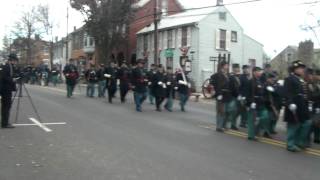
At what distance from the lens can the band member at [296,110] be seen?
11.5 m

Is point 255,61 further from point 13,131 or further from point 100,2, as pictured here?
point 13,131

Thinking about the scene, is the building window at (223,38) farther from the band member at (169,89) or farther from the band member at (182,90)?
the band member at (182,90)

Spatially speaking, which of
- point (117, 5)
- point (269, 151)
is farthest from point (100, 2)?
point (269, 151)

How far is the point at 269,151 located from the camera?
11328 millimetres

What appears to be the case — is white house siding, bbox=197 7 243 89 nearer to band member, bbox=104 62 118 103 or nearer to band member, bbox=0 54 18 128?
band member, bbox=104 62 118 103

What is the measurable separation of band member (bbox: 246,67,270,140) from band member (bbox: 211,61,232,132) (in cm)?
98

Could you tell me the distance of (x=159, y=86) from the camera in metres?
20.3

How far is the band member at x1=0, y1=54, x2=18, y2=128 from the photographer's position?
14094 mm

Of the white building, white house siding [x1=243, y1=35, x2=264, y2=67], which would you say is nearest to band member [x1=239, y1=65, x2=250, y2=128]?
the white building

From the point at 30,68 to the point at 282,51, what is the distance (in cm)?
4534

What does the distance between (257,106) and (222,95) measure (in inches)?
50.7

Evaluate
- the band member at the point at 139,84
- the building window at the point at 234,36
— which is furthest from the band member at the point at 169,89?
the building window at the point at 234,36

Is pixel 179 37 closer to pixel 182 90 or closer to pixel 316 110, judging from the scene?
pixel 182 90

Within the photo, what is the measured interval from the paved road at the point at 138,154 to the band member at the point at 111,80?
7.08 metres
